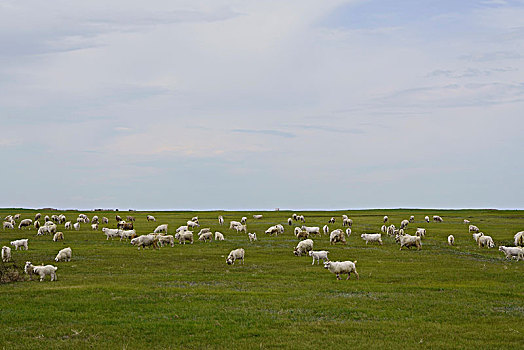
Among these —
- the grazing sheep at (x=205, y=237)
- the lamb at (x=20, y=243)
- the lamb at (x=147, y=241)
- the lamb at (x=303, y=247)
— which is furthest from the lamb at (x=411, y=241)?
the lamb at (x=20, y=243)

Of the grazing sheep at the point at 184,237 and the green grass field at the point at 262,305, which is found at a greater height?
the grazing sheep at the point at 184,237

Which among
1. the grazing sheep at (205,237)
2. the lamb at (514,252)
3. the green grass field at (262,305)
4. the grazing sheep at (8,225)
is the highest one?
the grazing sheep at (8,225)

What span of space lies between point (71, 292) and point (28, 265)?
7323 millimetres

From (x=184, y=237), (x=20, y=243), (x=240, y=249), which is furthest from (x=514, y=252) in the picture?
(x=20, y=243)

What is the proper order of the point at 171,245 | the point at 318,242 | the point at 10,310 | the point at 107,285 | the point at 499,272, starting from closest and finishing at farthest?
the point at 10,310 → the point at 107,285 → the point at 499,272 → the point at 171,245 → the point at 318,242

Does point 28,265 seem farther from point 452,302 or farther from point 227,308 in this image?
point 452,302

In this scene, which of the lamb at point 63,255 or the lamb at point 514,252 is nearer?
the lamb at point 63,255

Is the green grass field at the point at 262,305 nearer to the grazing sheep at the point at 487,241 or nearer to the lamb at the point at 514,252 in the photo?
the lamb at the point at 514,252

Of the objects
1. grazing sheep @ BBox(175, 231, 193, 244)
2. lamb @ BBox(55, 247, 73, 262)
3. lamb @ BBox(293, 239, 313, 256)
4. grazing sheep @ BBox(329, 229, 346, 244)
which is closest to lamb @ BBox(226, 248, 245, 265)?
lamb @ BBox(293, 239, 313, 256)

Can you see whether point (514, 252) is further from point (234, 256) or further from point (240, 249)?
point (234, 256)

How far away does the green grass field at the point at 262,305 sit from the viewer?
634 inches

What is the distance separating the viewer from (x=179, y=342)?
15.8m

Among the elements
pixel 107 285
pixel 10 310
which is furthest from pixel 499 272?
pixel 10 310

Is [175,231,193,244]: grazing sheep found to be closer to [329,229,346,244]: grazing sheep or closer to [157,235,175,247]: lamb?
[157,235,175,247]: lamb
